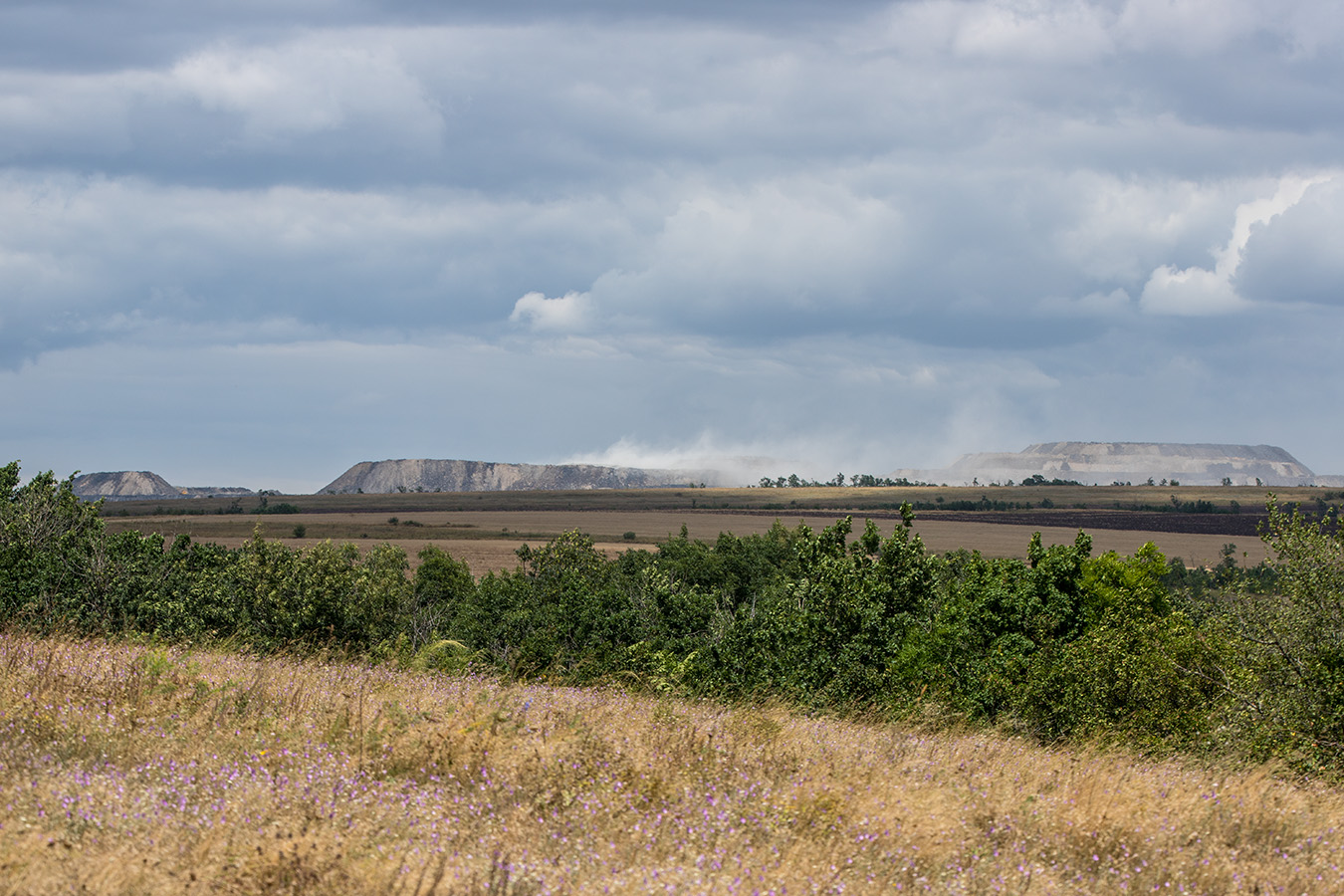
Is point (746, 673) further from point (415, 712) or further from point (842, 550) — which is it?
point (415, 712)

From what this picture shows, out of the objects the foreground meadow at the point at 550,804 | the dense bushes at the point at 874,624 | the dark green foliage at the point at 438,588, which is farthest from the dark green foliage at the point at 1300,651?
the dark green foliage at the point at 438,588

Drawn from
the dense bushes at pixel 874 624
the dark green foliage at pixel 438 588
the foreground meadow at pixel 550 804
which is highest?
the foreground meadow at pixel 550 804

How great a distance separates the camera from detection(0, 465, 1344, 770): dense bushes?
16.0 meters

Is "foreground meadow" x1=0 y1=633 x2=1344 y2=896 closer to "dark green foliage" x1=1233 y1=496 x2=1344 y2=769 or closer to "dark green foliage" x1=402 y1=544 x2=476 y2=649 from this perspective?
"dark green foliage" x1=1233 y1=496 x2=1344 y2=769

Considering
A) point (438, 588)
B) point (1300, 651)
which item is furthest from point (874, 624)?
point (438, 588)

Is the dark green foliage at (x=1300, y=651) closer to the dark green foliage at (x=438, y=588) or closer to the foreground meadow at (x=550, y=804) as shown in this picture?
the foreground meadow at (x=550, y=804)

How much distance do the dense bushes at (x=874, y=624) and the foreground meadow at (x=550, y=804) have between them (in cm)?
486

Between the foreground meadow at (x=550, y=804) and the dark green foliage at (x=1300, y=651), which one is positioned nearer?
the foreground meadow at (x=550, y=804)

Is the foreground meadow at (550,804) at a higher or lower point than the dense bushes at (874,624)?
higher

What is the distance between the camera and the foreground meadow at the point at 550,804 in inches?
260

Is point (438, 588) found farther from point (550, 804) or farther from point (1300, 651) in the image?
point (550, 804)

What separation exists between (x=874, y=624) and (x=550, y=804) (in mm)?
29731

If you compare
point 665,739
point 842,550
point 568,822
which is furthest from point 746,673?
point 568,822

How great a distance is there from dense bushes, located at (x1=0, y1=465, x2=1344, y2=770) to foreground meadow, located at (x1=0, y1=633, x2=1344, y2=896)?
486 centimetres
